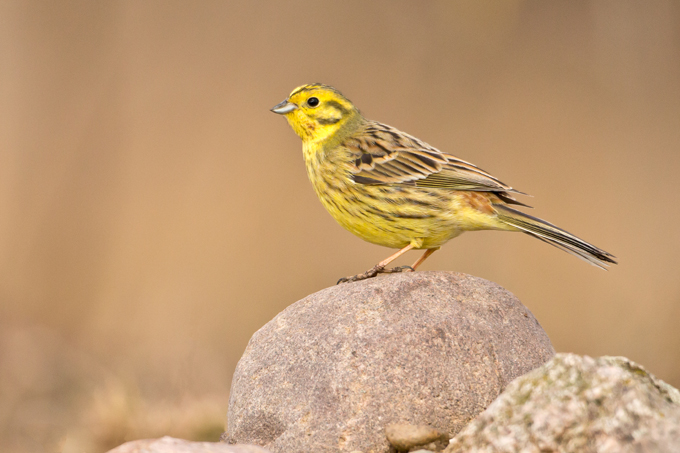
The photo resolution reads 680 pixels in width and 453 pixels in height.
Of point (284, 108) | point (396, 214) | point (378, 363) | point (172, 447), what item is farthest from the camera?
point (284, 108)

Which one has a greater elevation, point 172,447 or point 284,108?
point 284,108

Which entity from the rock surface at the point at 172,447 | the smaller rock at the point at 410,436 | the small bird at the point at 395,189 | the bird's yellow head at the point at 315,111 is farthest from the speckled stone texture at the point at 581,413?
the bird's yellow head at the point at 315,111

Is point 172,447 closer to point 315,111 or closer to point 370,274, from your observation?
point 370,274

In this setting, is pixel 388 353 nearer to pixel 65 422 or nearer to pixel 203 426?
pixel 203 426

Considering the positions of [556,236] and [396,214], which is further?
A: [396,214]

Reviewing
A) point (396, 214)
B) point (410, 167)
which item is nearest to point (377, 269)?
point (396, 214)

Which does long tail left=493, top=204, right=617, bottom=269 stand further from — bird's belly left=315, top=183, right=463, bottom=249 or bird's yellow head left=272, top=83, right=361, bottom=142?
bird's yellow head left=272, top=83, right=361, bottom=142

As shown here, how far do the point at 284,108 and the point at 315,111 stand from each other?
24 centimetres

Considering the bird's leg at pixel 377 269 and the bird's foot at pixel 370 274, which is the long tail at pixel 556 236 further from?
the bird's foot at pixel 370 274

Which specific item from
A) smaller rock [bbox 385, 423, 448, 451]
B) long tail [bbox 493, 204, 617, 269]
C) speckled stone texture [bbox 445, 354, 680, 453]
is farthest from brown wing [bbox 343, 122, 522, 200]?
speckled stone texture [bbox 445, 354, 680, 453]

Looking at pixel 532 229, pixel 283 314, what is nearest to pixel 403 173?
pixel 532 229

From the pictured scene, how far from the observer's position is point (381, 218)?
461 centimetres

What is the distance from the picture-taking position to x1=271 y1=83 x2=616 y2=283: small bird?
14.8 feet

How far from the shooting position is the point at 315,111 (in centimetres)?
503
